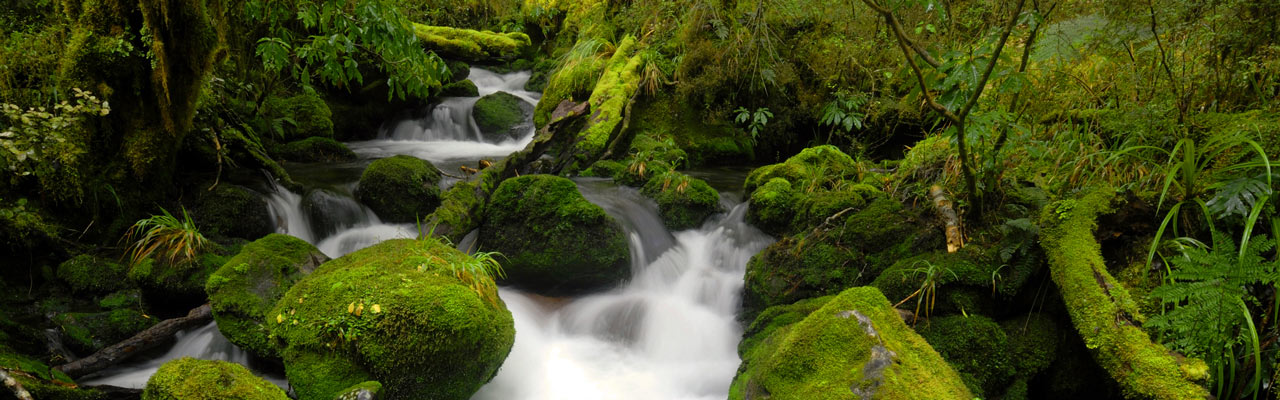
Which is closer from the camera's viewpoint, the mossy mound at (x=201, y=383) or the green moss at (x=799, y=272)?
the mossy mound at (x=201, y=383)

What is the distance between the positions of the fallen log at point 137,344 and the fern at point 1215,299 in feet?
19.6

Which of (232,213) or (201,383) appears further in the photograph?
(232,213)

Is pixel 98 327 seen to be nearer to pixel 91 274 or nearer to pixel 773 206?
pixel 91 274

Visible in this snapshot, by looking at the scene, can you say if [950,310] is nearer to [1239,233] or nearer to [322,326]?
[1239,233]

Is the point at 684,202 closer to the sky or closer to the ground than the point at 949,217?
closer to the ground

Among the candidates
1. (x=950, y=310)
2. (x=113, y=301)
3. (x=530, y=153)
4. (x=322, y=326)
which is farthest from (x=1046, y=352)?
(x=113, y=301)

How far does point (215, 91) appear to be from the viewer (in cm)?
655

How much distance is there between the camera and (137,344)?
13.6ft

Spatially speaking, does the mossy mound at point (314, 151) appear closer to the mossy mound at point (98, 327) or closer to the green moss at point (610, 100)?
the green moss at point (610, 100)

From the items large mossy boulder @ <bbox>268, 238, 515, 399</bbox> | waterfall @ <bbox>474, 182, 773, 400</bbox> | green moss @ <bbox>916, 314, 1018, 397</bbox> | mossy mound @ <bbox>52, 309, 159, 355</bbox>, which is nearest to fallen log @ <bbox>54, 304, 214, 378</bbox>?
mossy mound @ <bbox>52, 309, 159, 355</bbox>

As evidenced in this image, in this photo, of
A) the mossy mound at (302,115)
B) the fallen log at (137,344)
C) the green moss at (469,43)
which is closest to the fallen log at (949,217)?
the fallen log at (137,344)

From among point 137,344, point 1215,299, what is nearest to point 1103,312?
point 1215,299

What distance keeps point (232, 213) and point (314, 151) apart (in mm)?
3570

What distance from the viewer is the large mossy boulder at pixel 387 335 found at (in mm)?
3463
